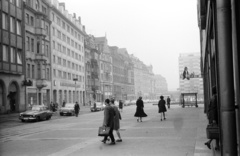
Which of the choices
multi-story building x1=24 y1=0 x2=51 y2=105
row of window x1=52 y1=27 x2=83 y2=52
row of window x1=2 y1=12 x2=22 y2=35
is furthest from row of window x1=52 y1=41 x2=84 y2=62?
row of window x1=2 y1=12 x2=22 y2=35

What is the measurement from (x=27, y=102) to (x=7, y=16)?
12885mm

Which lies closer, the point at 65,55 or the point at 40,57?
the point at 40,57

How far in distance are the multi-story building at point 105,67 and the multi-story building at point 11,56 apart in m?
49.0

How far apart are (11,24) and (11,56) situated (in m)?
4.00

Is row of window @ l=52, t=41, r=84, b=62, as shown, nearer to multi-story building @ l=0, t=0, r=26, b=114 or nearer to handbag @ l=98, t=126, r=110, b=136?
multi-story building @ l=0, t=0, r=26, b=114

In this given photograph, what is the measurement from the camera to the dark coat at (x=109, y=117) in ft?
37.9

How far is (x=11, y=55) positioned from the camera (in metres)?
38.1

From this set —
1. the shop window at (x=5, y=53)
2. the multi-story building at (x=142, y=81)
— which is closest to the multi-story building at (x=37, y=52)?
the shop window at (x=5, y=53)

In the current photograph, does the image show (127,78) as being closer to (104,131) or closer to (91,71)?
(91,71)

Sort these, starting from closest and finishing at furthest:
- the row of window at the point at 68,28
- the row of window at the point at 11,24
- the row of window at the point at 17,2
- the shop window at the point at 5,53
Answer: the shop window at the point at 5,53
the row of window at the point at 11,24
the row of window at the point at 17,2
the row of window at the point at 68,28

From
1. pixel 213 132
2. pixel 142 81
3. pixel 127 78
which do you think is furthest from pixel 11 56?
pixel 142 81

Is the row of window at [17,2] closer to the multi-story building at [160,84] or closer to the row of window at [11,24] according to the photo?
the row of window at [11,24]

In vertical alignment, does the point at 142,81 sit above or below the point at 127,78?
below

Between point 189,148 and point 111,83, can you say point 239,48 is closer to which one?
point 189,148
